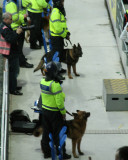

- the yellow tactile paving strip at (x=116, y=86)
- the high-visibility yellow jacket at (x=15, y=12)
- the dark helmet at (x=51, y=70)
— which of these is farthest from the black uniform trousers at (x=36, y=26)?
the dark helmet at (x=51, y=70)

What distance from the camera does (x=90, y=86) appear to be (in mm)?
12719

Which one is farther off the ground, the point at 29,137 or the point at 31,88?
the point at 31,88

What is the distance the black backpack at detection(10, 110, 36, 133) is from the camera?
1045 centimetres

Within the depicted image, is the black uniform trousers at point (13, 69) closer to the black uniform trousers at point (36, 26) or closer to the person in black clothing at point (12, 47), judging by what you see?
the person in black clothing at point (12, 47)

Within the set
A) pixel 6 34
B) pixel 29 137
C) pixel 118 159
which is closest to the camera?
pixel 118 159

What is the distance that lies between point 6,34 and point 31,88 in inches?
71.0

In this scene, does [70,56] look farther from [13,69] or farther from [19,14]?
[19,14]

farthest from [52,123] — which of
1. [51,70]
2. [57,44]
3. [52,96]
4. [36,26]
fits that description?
[36,26]

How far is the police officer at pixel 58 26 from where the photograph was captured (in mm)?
12367

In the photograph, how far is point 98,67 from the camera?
13.7m

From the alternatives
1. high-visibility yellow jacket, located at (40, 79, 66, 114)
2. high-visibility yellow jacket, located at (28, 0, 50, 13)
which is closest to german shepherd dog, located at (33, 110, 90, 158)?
high-visibility yellow jacket, located at (40, 79, 66, 114)

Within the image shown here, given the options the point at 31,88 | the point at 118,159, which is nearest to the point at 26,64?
the point at 31,88

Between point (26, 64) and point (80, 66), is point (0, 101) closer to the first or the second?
point (26, 64)

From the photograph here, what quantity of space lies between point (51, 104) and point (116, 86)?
298cm
